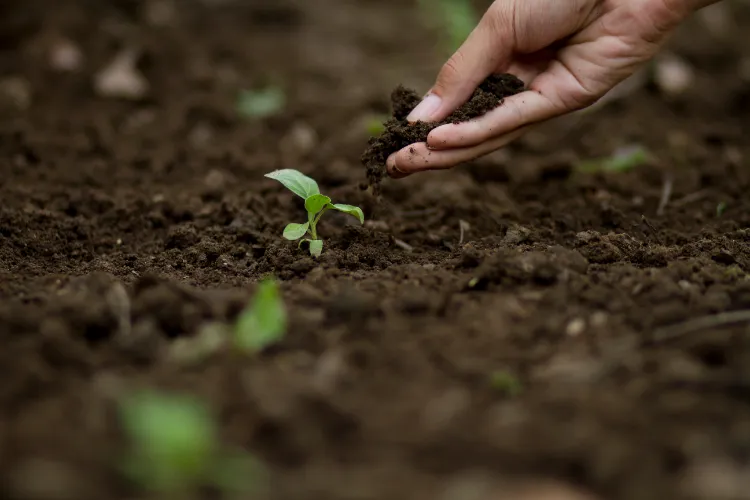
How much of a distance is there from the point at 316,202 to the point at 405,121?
42 centimetres

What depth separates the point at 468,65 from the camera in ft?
8.02

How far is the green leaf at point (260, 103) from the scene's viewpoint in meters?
3.90

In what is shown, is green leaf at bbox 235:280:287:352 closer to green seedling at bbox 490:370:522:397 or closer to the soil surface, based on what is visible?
the soil surface

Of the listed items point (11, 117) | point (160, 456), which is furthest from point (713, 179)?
point (11, 117)

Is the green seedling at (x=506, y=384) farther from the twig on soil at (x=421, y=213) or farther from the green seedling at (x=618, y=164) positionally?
the green seedling at (x=618, y=164)

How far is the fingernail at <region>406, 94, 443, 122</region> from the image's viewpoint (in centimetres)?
246

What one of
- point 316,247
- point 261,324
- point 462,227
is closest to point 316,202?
point 316,247

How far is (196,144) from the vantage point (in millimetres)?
3562

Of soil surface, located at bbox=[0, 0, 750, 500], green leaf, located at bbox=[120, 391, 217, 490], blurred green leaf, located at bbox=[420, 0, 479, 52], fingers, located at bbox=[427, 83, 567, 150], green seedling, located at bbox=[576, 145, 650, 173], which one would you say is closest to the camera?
green leaf, located at bbox=[120, 391, 217, 490]

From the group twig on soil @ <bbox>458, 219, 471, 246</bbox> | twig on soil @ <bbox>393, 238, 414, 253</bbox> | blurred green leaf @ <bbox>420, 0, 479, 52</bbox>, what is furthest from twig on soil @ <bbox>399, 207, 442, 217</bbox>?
blurred green leaf @ <bbox>420, 0, 479, 52</bbox>

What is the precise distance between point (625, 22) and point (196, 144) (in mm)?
2005

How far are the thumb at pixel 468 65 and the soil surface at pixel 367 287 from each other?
45cm

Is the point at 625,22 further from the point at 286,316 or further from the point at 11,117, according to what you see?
the point at 11,117

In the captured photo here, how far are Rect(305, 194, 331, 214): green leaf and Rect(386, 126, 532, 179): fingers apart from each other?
271mm
